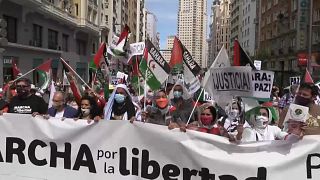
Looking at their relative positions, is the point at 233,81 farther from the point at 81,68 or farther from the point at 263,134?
the point at 81,68

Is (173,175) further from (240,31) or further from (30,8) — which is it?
(240,31)

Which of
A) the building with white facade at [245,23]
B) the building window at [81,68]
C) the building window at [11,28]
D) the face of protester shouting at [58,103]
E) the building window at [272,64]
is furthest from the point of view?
the building with white facade at [245,23]

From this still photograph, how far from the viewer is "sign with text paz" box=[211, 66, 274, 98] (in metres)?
5.48

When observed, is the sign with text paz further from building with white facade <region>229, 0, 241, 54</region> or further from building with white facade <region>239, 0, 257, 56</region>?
building with white facade <region>229, 0, 241, 54</region>

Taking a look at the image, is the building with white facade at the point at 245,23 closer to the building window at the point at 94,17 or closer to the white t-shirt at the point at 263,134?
the building window at the point at 94,17

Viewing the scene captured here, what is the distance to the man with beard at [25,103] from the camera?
6.89 metres

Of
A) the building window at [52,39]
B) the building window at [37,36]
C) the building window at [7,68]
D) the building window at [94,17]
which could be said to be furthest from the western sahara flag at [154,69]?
the building window at [94,17]


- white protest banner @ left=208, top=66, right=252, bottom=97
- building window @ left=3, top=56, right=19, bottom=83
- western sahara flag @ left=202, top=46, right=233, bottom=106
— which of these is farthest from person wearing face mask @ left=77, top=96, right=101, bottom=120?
building window @ left=3, top=56, right=19, bottom=83

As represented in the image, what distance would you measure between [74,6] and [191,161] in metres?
41.3

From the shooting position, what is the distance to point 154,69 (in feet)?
31.1

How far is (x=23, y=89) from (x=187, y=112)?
2.44m

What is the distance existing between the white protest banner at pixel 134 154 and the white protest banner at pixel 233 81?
2.16ft

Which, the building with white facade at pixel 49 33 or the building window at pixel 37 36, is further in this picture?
the building window at pixel 37 36

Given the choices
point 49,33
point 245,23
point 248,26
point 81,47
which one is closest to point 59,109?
point 49,33
